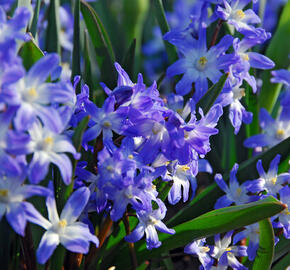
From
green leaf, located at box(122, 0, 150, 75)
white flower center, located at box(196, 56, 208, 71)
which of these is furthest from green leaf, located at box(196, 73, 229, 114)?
green leaf, located at box(122, 0, 150, 75)

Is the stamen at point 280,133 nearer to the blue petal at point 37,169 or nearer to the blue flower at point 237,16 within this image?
the blue flower at point 237,16

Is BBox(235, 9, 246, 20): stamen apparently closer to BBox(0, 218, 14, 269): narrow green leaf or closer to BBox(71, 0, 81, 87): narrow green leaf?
BBox(71, 0, 81, 87): narrow green leaf

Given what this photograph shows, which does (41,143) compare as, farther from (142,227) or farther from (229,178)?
(229,178)

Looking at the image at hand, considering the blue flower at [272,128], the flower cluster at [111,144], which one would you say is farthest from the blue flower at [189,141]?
the blue flower at [272,128]

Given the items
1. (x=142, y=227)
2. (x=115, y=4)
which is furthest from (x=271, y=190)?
(x=115, y=4)

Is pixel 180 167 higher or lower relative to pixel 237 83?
lower
